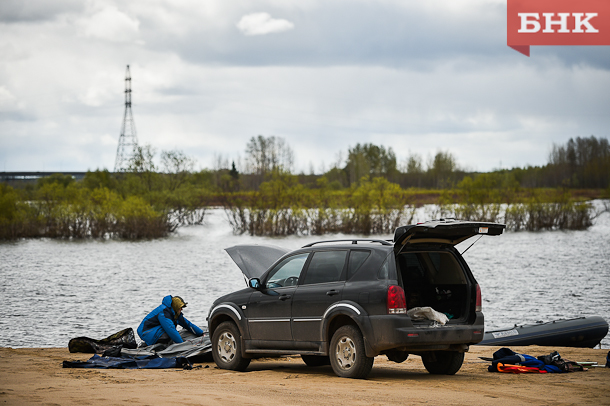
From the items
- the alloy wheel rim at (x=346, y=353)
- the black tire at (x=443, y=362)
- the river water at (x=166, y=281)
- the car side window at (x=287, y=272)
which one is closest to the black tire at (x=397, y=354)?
the alloy wheel rim at (x=346, y=353)

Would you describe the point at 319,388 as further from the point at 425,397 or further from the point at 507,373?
the point at 507,373

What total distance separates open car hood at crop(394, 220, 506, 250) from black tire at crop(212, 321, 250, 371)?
3034 mm

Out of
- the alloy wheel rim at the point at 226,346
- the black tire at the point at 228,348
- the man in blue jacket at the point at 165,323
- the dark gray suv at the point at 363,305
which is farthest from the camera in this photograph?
the man in blue jacket at the point at 165,323

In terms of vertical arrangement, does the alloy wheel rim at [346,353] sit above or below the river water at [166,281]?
above

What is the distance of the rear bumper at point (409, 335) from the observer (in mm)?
8148

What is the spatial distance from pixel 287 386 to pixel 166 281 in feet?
71.7

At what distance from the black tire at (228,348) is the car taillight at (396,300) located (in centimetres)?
280

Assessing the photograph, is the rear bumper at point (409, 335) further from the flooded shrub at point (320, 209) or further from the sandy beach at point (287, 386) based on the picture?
the flooded shrub at point (320, 209)

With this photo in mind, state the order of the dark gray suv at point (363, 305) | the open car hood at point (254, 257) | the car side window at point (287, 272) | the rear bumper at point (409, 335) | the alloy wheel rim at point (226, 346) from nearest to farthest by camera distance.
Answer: the rear bumper at point (409, 335) < the dark gray suv at point (363, 305) < the car side window at point (287, 272) < the alloy wheel rim at point (226, 346) < the open car hood at point (254, 257)

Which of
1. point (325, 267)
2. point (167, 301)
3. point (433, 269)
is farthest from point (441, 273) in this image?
point (167, 301)

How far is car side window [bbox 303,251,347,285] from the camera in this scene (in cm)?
897

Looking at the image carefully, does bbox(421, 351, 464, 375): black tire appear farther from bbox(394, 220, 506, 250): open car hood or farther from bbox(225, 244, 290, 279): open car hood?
bbox(225, 244, 290, 279): open car hood

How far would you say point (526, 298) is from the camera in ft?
75.7

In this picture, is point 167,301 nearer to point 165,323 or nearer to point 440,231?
point 165,323
